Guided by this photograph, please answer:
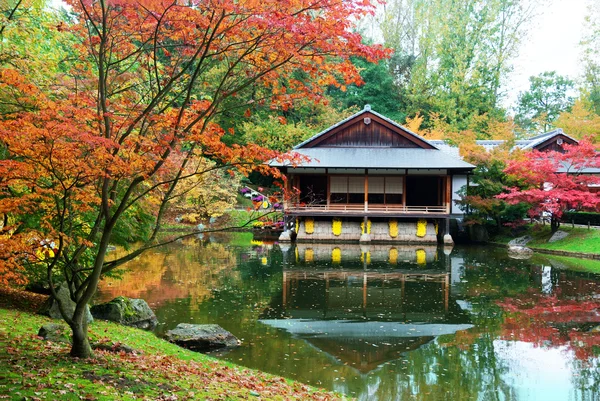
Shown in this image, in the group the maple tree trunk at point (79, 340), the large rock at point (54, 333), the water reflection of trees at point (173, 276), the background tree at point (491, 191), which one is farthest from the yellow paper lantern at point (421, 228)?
the maple tree trunk at point (79, 340)

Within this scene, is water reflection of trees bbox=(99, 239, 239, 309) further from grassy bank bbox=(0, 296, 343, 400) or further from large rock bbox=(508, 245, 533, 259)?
large rock bbox=(508, 245, 533, 259)

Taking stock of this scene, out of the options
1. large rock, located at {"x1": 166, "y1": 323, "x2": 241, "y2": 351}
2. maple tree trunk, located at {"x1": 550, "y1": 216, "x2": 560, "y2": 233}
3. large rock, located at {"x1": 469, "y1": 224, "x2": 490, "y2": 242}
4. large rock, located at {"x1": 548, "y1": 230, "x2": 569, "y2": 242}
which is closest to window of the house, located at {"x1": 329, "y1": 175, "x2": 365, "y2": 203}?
large rock, located at {"x1": 469, "y1": 224, "x2": 490, "y2": 242}

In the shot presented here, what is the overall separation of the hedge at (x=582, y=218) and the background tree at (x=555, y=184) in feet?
2.11

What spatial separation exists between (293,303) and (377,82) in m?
33.5

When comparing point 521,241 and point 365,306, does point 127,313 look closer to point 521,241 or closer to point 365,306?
point 365,306

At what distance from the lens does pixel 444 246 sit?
24.7 m

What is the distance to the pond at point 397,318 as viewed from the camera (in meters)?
7.42

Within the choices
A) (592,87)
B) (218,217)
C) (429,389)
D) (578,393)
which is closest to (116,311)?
(429,389)

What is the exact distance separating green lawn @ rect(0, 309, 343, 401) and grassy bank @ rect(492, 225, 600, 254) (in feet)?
61.5

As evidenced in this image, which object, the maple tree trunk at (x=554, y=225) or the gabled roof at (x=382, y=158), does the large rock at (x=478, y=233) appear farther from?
the gabled roof at (x=382, y=158)

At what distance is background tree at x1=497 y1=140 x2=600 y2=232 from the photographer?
22250 mm

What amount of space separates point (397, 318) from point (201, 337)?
4351 millimetres

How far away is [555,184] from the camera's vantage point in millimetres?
23250

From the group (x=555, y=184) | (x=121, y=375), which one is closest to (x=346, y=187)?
(x=555, y=184)
